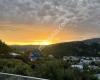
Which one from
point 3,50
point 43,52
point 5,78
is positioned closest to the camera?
point 5,78

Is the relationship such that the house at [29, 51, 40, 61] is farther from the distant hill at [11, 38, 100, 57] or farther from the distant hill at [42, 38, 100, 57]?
the distant hill at [42, 38, 100, 57]

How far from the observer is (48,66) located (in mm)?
17188

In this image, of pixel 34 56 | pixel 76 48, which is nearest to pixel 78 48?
pixel 76 48

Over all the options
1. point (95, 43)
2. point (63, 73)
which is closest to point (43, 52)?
point (95, 43)

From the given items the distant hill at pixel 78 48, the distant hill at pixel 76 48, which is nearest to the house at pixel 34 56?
the distant hill at pixel 76 48

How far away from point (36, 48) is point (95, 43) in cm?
955

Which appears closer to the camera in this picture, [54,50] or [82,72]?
[82,72]

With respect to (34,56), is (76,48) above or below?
above

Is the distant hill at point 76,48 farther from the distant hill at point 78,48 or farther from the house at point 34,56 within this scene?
the house at point 34,56

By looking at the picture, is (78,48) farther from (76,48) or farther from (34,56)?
(34,56)

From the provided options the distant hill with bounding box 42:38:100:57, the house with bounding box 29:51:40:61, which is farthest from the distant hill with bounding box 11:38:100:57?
A: the house with bounding box 29:51:40:61

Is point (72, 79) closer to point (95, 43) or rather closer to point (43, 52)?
point (43, 52)

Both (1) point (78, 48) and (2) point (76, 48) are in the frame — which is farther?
(2) point (76, 48)

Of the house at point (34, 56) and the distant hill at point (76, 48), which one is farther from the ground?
the distant hill at point (76, 48)
